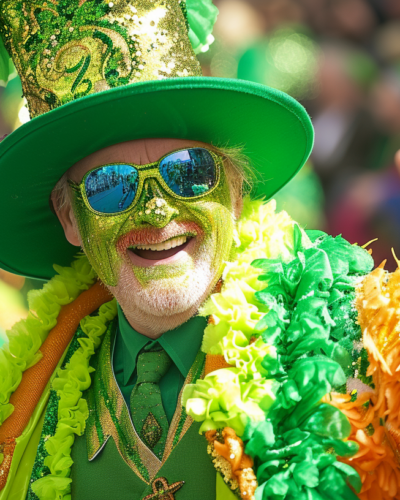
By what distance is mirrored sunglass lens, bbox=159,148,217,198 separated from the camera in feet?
5.83

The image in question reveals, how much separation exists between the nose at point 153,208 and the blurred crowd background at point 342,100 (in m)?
1.58

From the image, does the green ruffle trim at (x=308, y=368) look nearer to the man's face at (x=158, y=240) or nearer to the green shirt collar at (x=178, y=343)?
the man's face at (x=158, y=240)

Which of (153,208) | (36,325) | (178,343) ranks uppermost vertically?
(153,208)

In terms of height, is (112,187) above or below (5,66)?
below

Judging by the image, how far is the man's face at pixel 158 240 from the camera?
178 cm

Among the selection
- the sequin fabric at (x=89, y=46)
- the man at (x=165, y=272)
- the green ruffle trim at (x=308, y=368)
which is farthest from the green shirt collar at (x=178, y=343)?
the sequin fabric at (x=89, y=46)

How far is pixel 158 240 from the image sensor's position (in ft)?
5.89

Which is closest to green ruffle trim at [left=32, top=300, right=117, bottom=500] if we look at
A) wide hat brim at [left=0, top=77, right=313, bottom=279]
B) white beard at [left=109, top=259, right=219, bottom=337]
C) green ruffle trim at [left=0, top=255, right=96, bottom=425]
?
green ruffle trim at [left=0, top=255, right=96, bottom=425]

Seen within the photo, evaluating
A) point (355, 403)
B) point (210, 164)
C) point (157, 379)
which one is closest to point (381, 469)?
point (355, 403)

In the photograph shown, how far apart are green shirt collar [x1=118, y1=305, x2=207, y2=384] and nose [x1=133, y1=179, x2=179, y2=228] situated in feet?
1.26

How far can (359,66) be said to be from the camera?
3514 mm

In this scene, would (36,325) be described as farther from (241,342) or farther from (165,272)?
(241,342)

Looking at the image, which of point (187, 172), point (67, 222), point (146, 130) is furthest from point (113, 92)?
point (67, 222)

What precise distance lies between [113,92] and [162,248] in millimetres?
502
